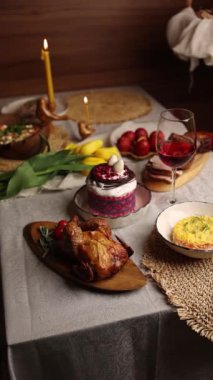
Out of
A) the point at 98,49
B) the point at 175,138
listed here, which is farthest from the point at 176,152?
the point at 98,49

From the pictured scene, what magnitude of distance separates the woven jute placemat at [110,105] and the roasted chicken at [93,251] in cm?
92

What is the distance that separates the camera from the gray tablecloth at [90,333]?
77 cm

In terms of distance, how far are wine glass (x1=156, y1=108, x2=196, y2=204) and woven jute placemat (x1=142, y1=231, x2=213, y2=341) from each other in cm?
20

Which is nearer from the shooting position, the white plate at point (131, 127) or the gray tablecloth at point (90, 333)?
the gray tablecloth at point (90, 333)

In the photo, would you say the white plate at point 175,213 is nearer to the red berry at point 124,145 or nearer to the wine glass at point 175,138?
the wine glass at point 175,138

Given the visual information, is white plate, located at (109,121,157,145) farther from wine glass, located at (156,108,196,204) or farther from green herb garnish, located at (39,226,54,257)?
green herb garnish, located at (39,226,54,257)

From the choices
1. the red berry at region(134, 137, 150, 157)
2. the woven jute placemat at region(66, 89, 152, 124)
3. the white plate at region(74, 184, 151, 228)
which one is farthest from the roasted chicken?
the woven jute placemat at region(66, 89, 152, 124)

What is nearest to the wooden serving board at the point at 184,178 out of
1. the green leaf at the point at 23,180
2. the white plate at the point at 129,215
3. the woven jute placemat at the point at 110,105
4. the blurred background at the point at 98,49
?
the white plate at the point at 129,215

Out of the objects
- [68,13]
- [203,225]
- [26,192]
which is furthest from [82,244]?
[68,13]

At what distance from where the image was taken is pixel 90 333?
2.54 ft

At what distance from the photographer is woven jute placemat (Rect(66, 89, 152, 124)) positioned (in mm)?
1773

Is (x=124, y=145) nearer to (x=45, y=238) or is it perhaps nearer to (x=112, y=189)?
(x=112, y=189)

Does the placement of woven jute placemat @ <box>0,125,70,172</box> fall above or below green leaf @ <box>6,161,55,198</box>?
below

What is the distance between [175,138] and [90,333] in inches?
21.8
